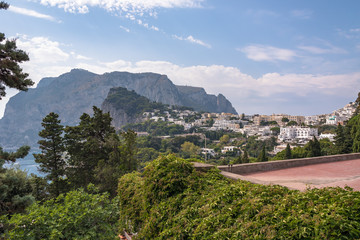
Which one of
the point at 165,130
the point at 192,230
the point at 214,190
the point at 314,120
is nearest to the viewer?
the point at 192,230

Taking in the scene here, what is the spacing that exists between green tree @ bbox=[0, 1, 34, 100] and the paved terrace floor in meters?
5.44

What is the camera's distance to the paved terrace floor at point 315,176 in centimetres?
445

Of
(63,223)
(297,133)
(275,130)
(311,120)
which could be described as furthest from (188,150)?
(311,120)

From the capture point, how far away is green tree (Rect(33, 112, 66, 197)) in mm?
14748

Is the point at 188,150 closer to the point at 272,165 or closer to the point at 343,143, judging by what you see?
the point at 343,143

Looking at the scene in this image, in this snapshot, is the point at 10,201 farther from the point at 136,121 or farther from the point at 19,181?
the point at 136,121

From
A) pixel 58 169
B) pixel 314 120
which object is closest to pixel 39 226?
pixel 58 169

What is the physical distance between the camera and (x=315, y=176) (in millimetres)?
5184

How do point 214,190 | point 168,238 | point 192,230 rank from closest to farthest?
1. point 192,230
2. point 168,238
3. point 214,190

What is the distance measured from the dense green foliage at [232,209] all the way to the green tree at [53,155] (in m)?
13.1

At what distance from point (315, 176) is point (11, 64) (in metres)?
7.09

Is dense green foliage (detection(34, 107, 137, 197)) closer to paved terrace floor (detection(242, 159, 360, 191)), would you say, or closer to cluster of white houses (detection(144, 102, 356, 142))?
paved terrace floor (detection(242, 159, 360, 191))

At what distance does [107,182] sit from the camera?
1264 centimetres

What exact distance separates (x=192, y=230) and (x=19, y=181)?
586 cm
